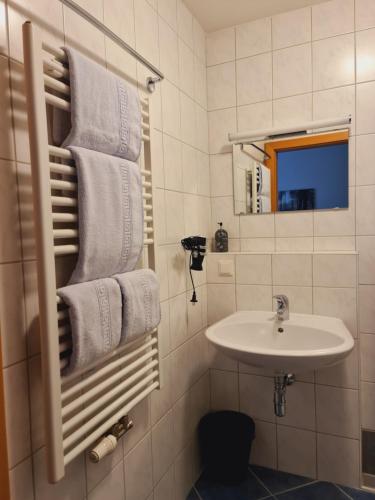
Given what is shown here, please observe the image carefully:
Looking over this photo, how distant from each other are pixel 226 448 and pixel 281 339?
0.65 meters

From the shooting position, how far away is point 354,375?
5.95 ft

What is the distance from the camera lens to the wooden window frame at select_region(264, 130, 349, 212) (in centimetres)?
184

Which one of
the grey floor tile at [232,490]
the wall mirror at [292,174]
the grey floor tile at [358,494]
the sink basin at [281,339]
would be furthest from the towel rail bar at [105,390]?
the grey floor tile at [358,494]

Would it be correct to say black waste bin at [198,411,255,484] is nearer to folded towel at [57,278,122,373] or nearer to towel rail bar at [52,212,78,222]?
folded towel at [57,278,122,373]

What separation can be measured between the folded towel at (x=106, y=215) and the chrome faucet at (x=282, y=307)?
35.3 inches

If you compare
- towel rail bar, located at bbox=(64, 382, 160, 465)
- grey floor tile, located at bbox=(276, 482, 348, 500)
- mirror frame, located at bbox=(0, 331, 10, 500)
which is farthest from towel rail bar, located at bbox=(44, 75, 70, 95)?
grey floor tile, located at bbox=(276, 482, 348, 500)

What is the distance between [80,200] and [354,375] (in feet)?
5.30

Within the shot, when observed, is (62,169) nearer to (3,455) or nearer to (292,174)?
(3,455)

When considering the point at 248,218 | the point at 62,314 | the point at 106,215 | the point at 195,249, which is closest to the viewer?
the point at 62,314

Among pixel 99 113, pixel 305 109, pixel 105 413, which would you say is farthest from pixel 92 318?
pixel 305 109

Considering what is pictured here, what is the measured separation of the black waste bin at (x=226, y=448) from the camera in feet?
6.16

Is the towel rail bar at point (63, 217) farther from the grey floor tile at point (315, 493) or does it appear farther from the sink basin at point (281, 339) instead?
the grey floor tile at point (315, 493)

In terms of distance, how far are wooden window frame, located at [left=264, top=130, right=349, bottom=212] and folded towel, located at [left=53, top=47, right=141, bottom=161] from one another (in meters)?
1.01

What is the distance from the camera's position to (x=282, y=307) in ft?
5.90
